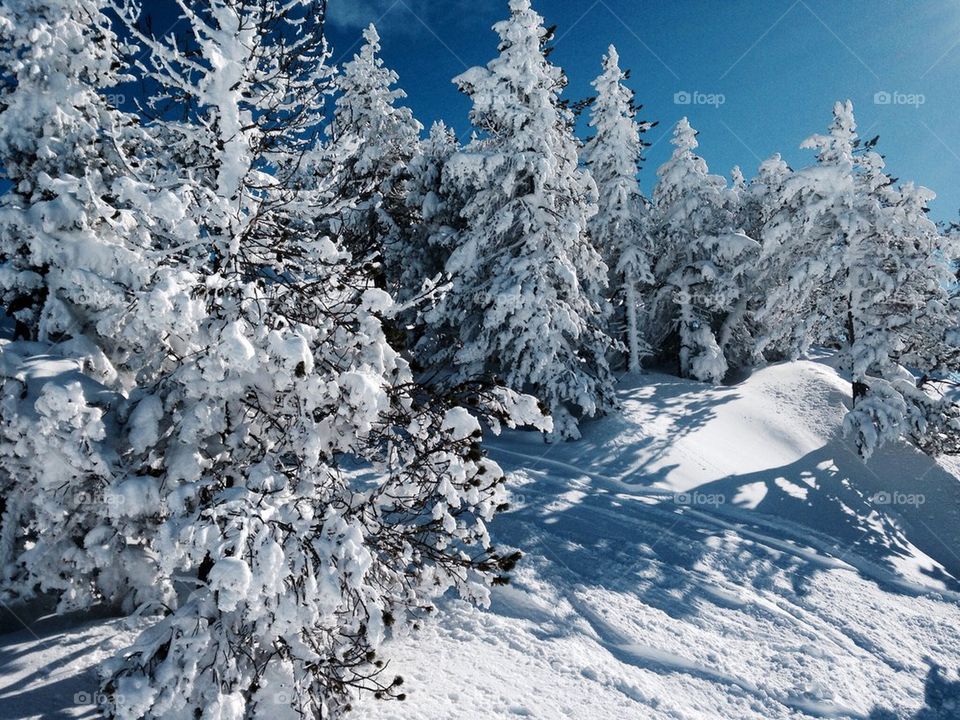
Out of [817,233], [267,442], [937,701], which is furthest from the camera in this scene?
[817,233]

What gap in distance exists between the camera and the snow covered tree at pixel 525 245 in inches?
683

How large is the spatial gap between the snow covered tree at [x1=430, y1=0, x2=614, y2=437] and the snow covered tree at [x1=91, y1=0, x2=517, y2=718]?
35.2 feet

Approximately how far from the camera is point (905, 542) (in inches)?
607

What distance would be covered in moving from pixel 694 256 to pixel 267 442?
25.1m

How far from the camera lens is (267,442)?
590cm

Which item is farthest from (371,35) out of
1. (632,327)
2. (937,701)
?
(937,701)

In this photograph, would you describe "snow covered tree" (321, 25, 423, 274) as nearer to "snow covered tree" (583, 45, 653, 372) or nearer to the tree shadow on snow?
"snow covered tree" (583, 45, 653, 372)

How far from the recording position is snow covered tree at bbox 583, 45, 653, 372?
24.6m

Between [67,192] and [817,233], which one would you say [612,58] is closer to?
[817,233]

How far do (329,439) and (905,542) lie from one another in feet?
55.5

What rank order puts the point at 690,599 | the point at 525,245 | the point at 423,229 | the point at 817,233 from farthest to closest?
the point at 423,229 < the point at 817,233 < the point at 525,245 < the point at 690,599

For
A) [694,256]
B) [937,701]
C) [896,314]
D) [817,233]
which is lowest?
[937,701]

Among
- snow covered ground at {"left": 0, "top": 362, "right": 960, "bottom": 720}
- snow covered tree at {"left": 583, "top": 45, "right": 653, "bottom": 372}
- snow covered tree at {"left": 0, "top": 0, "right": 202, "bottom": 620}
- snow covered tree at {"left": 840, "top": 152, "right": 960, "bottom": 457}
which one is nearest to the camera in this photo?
snow covered tree at {"left": 0, "top": 0, "right": 202, "bottom": 620}

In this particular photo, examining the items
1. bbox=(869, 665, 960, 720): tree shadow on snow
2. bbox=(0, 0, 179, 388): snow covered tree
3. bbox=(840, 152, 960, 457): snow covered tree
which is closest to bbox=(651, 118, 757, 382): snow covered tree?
bbox=(840, 152, 960, 457): snow covered tree
